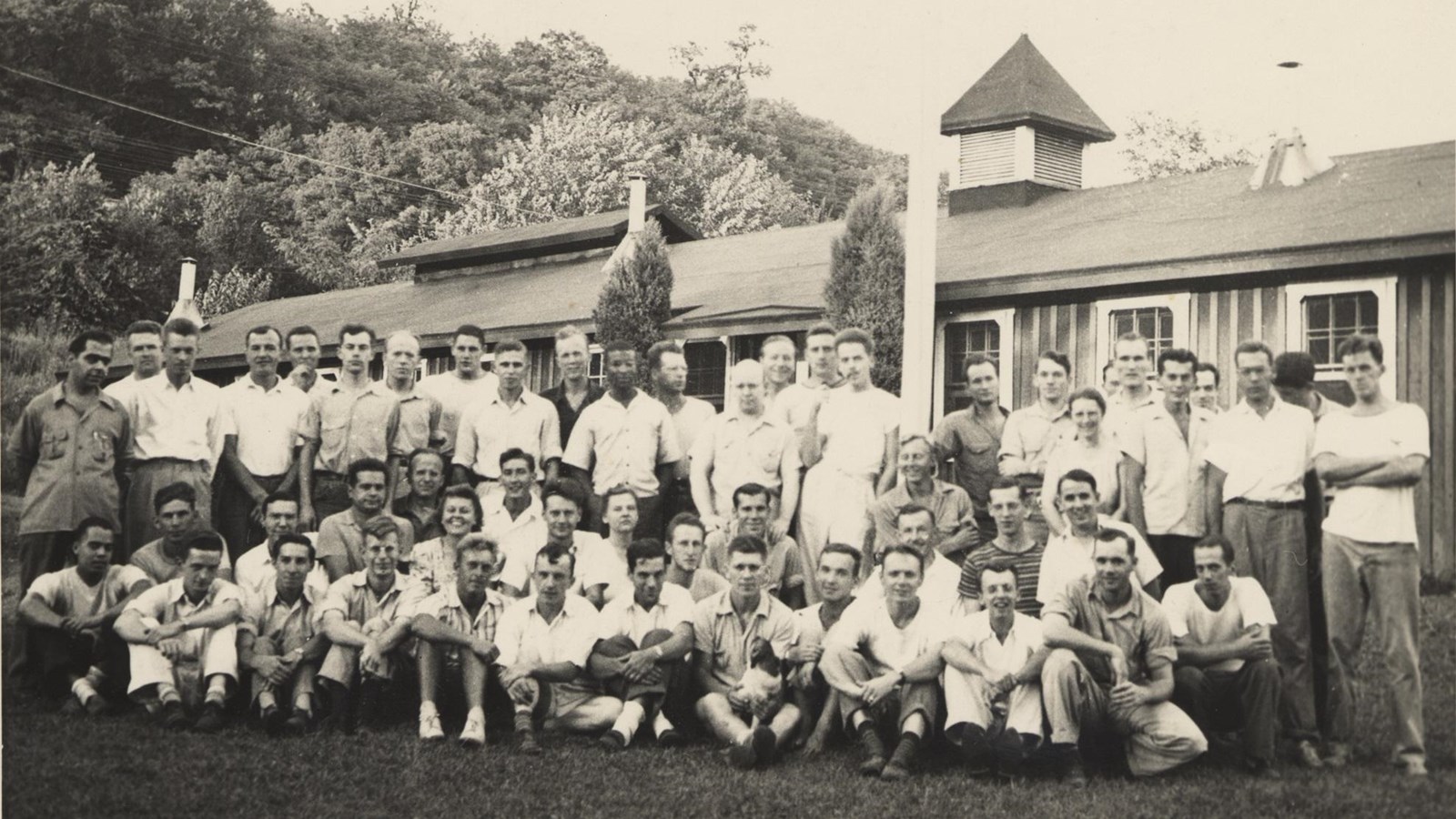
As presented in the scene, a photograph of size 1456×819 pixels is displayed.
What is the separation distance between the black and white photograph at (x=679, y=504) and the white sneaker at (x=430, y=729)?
0.07m

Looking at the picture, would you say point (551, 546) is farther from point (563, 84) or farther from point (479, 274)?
point (479, 274)

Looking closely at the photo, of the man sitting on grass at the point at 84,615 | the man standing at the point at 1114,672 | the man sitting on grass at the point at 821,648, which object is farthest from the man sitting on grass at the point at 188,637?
the man standing at the point at 1114,672

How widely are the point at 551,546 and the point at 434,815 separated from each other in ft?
3.82

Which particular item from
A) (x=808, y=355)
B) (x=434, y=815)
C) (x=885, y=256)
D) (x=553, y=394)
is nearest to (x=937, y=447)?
(x=808, y=355)

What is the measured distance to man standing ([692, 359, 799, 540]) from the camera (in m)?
5.37

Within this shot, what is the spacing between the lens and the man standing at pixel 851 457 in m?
5.27

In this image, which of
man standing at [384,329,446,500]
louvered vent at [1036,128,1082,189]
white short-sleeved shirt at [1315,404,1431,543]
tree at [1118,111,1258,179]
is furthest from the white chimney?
white short-sleeved shirt at [1315,404,1431,543]

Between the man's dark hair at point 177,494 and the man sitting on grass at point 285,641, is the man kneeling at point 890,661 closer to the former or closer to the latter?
the man sitting on grass at point 285,641

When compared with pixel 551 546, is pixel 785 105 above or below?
above

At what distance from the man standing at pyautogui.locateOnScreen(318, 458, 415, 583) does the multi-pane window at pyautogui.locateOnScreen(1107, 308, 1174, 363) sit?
4.94 metres

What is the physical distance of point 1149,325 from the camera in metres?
8.22

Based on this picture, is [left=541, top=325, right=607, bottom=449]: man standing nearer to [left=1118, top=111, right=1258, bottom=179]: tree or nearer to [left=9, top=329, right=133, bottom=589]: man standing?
[left=9, top=329, right=133, bottom=589]: man standing

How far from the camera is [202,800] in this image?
4.01 meters

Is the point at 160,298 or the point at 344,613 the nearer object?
the point at 344,613
